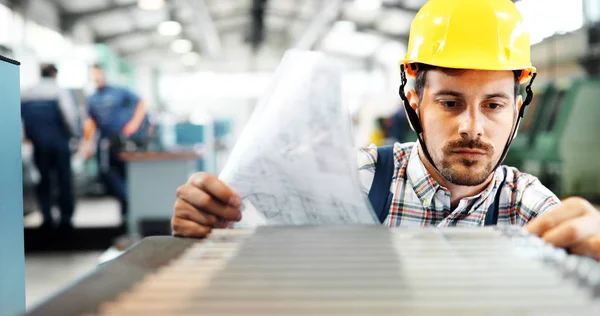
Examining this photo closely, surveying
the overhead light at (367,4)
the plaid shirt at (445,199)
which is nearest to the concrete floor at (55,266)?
the plaid shirt at (445,199)

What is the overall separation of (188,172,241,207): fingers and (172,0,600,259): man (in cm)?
47

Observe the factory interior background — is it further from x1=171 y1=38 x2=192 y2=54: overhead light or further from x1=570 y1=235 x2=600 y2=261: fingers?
x1=570 y1=235 x2=600 y2=261: fingers

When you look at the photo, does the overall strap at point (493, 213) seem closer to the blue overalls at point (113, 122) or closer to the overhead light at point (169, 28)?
the blue overalls at point (113, 122)

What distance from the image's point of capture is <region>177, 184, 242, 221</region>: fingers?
86 centimetres

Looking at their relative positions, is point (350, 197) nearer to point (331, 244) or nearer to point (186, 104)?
point (331, 244)

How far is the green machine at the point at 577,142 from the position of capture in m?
5.26

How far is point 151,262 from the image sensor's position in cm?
61

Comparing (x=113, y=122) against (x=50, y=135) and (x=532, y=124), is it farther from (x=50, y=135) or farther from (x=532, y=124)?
(x=532, y=124)

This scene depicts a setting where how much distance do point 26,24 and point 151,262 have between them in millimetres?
9970

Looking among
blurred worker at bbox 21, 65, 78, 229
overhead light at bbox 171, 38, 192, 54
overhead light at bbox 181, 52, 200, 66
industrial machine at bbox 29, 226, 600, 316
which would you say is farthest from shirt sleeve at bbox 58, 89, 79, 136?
overhead light at bbox 181, 52, 200, 66

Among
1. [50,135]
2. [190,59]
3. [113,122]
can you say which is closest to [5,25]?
[113,122]

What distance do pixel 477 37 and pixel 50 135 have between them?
14.4 feet

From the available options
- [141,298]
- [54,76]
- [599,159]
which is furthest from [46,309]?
[599,159]

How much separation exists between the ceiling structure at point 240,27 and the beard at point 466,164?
994cm
